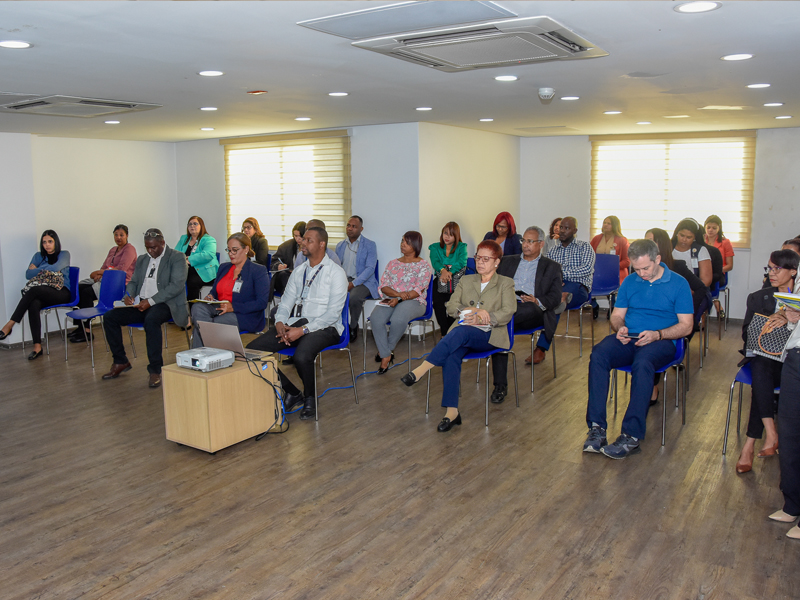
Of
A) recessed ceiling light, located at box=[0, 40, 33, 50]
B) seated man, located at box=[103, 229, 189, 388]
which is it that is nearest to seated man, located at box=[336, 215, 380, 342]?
seated man, located at box=[103, 229, 189, 388]

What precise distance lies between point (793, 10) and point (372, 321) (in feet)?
14.8

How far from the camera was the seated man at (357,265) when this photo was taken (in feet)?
25.9

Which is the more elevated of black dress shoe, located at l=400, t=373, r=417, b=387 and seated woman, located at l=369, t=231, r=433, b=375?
seated woman, located at l=369, t=231, r=433, b=375

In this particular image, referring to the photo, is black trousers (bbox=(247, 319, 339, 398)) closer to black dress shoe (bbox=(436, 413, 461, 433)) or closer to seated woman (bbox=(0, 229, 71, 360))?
black dress shoe (bbox=(436, 413, 461, 433))

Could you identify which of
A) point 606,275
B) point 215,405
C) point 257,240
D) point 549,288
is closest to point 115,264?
point 257,240

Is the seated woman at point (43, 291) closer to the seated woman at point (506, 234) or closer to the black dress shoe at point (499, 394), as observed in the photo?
the black dress shoe at point (499, 394)

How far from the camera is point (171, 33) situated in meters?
3.52

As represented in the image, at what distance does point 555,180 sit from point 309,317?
6.39m

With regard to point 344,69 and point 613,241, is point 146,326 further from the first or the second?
point 613,241

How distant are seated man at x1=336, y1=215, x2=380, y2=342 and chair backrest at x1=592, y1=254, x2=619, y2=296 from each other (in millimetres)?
2517

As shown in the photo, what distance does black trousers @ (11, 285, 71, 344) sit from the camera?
7.76m

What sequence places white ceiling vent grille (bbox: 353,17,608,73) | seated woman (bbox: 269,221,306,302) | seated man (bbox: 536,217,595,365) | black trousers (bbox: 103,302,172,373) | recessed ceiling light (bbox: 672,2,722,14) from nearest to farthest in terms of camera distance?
recessed ceiling light (bbox: 672,2,722,14) → white ceiling vent grille (bbox: 353,17,608,73) → black trousers (bbox: 103,302,172,373) → seated man (bbox: 536,217,595,365) → seated woman (bbox: 269,221,306,302)

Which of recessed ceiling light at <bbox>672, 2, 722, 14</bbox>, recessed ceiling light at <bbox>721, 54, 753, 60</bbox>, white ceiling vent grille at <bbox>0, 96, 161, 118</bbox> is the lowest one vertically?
recessed ceiling light at <bbox>672, 2, 722, 14</bbox>

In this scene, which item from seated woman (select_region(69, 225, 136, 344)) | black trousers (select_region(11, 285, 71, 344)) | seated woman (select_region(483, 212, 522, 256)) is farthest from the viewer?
seated woman (select_region(483, 212, 522, 256))
